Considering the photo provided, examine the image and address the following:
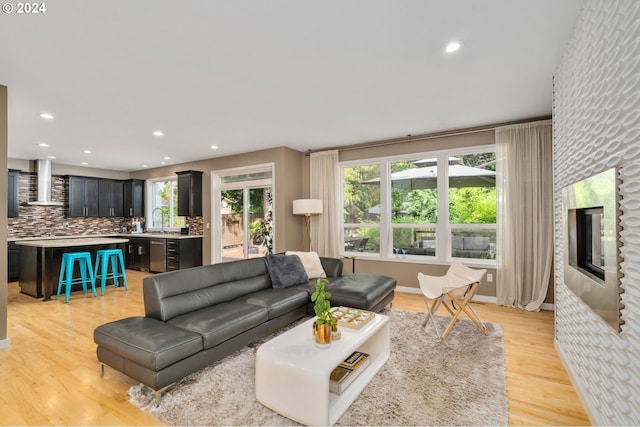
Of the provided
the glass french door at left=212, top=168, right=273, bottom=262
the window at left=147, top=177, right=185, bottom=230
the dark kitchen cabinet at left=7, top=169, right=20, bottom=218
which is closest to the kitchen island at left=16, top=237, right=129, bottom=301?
the dark kitchen cabinet at left=7, top=169, right=20, bottom=218

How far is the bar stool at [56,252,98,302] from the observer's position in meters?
4.76

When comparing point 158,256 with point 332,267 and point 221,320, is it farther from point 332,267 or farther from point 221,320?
point 221,320

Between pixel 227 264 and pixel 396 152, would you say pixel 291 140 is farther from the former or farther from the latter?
pixel 227 264

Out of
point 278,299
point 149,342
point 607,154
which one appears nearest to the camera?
point 607,154

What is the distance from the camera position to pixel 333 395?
2.07 meters

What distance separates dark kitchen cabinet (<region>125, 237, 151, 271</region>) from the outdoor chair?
6.41 metres

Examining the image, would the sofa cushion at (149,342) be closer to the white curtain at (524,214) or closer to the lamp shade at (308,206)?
the lamp shade at (308,206)

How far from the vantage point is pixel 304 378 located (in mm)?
1828

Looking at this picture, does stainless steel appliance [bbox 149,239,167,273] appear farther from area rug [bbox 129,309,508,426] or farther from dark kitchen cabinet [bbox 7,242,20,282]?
area rug [bbox 129,309,508,426]

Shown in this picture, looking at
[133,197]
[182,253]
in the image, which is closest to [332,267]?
[182,253]

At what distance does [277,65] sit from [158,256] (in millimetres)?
5873

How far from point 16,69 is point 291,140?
3.46 m

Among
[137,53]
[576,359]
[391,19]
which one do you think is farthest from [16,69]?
[576,359]

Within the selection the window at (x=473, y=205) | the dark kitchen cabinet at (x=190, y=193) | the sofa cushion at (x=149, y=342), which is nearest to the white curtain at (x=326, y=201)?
the window at (x=473, y=205)
